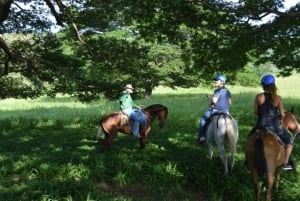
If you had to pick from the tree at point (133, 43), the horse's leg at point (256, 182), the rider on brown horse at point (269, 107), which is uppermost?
the tree at point (133, 43)

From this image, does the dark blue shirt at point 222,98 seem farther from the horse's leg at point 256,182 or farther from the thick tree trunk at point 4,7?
the thick tree trunk at point 4,7

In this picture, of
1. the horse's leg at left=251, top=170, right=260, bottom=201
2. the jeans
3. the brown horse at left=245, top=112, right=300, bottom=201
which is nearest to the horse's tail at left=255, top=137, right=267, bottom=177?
the brown horse at left=245, top=112, right=300, bottom=201

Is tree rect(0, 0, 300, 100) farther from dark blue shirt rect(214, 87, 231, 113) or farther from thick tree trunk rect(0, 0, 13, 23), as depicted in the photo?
dark blue shirt rect(214, 87, 231, 113)

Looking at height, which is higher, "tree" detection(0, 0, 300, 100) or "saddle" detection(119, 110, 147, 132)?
"tree" detection(0, 0, 300, 100)

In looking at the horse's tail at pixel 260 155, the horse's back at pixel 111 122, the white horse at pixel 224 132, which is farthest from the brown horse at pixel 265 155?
the horse's back at pixel 111 122

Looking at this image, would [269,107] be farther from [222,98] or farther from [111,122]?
[111,122]

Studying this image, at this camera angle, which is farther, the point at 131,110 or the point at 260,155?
the point at 131,110

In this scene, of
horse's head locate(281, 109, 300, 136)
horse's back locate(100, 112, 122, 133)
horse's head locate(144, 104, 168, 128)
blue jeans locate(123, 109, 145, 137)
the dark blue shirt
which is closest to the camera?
horse's head locate(281, 109, 300, 136)

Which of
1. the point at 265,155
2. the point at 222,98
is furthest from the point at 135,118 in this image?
the point at 265,155

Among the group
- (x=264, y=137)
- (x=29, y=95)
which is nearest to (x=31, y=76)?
(x=29, y=95)

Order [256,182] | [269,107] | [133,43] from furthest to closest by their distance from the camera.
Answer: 1. [133,43]
2. [256,182]
3. [269,107]

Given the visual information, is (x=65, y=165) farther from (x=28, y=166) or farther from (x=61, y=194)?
(x=61, y=194)

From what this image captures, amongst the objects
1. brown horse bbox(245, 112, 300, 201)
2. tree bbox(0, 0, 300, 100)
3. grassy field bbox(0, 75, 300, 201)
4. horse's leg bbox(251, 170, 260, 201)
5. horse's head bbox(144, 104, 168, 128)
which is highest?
tree bbox(0, 0, 300, 100)

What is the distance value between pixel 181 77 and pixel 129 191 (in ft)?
20.9
